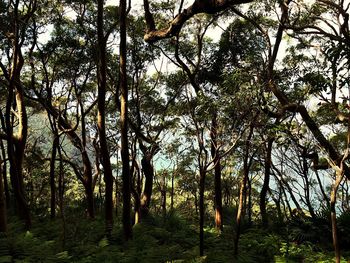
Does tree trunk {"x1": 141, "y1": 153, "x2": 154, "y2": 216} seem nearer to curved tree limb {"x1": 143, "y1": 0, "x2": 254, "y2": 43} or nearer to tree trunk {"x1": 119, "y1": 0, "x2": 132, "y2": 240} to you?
tree trunk {"x1": 119, "y1": 0, "x2": 132, "y2": 240}

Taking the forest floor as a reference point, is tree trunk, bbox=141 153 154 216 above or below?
above

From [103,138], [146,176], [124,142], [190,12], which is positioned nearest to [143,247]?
[124,142]

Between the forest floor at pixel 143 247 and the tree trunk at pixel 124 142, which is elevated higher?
the tree trunk at pixel 124 142

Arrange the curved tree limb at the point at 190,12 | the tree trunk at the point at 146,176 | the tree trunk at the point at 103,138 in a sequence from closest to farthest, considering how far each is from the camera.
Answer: the curved tree limb at the point at 190,12 → the tree trunk at the point at 103,138 → the tree trunk at the point at 146,176

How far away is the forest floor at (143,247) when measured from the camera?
712 cm

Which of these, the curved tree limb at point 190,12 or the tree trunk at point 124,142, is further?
the tree trunk at point 124,142

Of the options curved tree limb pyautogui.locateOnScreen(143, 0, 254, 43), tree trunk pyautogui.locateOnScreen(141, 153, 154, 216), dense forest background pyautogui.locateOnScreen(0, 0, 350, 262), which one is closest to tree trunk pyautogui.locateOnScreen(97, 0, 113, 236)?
dense forest background pyautogui.locateOnScreen(0, 0, 350, 262)

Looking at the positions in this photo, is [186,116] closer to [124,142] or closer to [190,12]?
[124,142]

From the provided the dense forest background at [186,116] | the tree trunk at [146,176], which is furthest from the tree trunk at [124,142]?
the tree trunk at [146,176]

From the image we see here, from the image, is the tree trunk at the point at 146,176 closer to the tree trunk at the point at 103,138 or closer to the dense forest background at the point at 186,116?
the dense forest background at the point at 186,116

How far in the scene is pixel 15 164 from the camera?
12.0m

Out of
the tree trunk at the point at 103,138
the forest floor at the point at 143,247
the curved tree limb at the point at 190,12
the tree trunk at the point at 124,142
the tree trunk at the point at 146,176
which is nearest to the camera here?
the curved tree limb at the point at 190,12

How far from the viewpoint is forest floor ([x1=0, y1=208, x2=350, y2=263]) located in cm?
712

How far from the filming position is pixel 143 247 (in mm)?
9625
